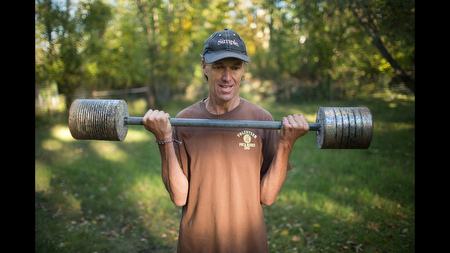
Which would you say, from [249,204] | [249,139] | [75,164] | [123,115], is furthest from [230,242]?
[75,164]

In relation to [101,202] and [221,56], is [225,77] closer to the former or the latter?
[221,56]

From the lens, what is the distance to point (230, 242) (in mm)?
2217

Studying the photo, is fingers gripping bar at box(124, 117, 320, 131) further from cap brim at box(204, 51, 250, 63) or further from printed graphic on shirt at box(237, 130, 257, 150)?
cap brim at box(204, 51, 250, 63)

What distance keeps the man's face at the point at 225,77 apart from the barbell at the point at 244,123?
0.21 meters

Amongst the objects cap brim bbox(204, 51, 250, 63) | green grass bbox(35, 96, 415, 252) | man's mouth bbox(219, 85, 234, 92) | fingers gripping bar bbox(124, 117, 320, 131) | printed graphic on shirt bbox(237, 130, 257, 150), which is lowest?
green grass bbox(35, 96, 415, 252)

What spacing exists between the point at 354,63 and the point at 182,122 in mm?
9930

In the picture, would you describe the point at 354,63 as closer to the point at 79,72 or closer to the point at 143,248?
the point at 143,248

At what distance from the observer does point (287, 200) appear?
6227 millimetres

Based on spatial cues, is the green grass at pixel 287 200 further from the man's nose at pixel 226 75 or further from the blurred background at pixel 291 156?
the man's nose at pixel 226 75

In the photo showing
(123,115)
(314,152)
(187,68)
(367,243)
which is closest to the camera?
(123,115)

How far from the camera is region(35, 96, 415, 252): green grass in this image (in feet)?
16.3

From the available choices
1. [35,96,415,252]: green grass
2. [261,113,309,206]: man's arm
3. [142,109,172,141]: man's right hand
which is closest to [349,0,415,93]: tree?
[35,96,415,252]: green grass

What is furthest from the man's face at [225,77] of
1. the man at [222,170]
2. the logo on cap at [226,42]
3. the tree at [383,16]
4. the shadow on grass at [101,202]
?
the tree at [383,16]

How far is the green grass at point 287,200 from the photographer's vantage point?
496 cm
